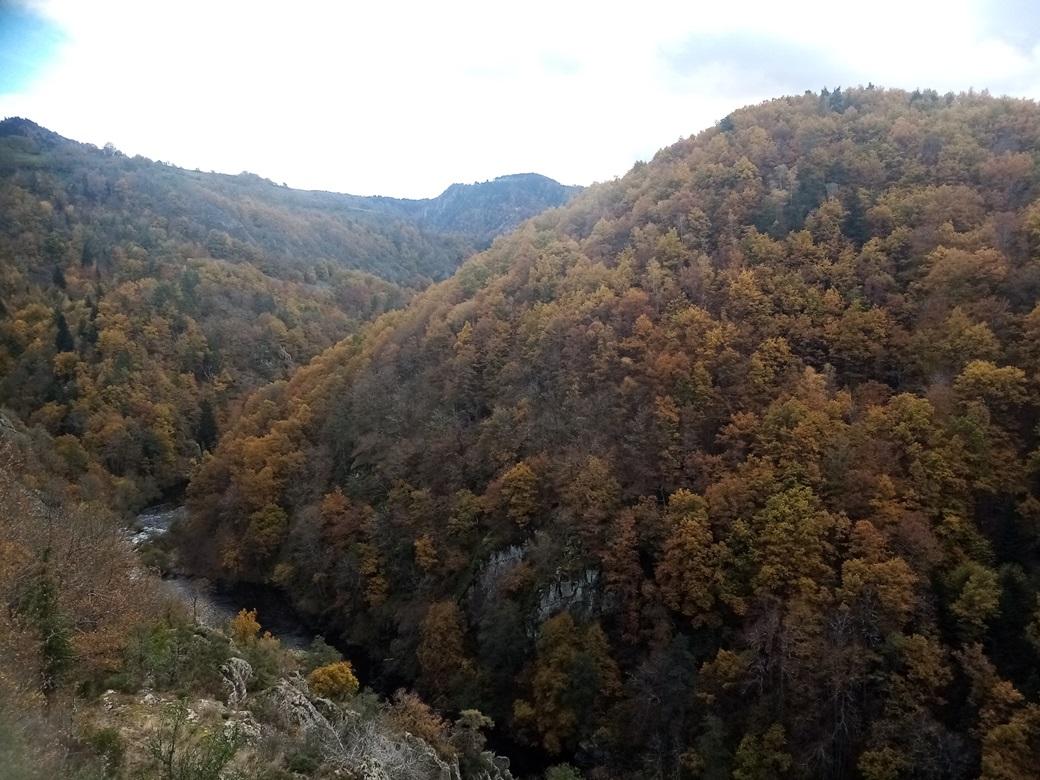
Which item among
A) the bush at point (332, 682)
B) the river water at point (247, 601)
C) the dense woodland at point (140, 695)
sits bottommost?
the river water at point (247, 601)

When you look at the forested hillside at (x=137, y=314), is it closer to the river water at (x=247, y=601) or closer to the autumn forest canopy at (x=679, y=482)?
the autumn forest canopy at (x=679, y=482)

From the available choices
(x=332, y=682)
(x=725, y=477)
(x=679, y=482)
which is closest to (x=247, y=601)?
(x=332, y=682)

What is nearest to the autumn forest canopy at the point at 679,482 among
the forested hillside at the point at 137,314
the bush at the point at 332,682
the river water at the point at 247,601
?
the bush at the point at 332,682

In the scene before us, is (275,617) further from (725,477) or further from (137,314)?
(137,314)

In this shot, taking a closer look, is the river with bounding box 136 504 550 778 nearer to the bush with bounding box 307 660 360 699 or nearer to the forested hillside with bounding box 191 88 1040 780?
the forested hillside with bounding box 191 88 1040 780

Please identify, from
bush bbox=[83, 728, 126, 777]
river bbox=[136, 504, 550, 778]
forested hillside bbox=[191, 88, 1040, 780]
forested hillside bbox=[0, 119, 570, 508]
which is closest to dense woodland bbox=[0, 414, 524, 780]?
bush bbox=[83, 728, 126, 777]

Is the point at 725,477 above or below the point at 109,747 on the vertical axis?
below

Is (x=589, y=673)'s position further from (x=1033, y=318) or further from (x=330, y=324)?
(x=330, y=324)
